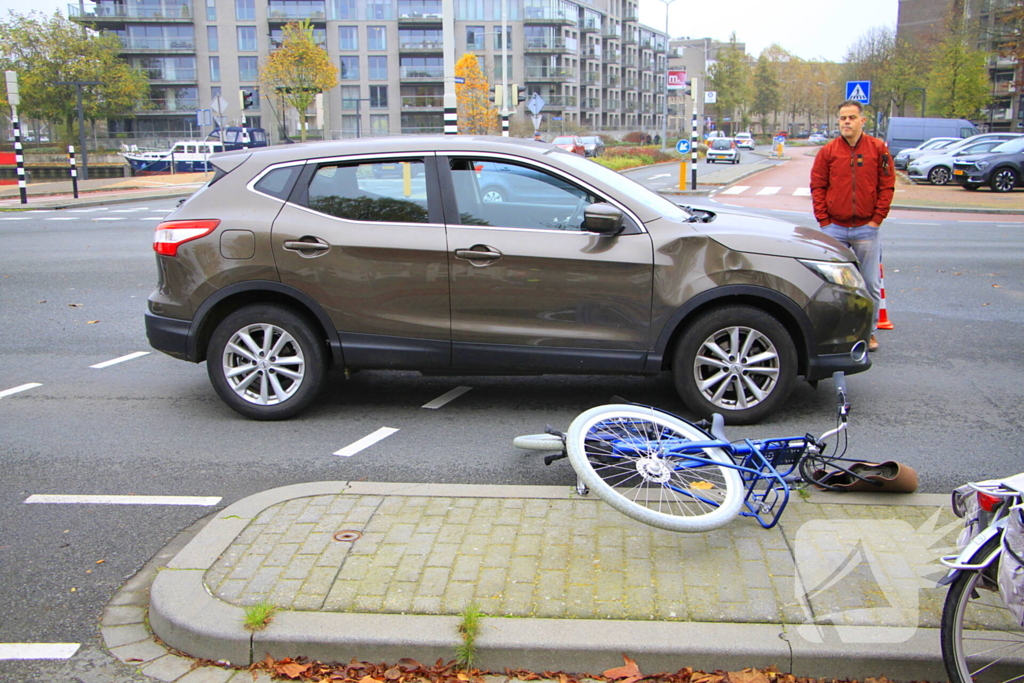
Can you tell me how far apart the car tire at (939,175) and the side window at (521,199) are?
29.9m

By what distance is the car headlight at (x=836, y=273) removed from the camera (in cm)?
571

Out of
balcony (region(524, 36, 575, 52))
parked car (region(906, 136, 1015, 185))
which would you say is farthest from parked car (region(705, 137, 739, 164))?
balcony (region(524, 36, 575, 52))

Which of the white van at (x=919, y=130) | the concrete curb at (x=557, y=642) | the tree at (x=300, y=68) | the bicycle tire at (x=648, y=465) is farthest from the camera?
the tree at (x=300, y=68)

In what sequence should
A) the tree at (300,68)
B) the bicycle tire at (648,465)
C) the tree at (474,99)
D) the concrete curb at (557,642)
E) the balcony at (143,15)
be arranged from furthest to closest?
the balcony at (143,15)
the tree at (300,68)
the tree at (474,99)
the bicycle tire at (648,465)
the concrete curb at (557,642)

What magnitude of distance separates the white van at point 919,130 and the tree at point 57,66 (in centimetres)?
4874

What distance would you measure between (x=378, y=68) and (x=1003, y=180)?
6205 cm

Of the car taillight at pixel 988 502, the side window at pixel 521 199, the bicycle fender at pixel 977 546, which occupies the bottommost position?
the bicycle fender at pixel 977 546

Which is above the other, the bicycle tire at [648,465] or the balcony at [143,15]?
the balcony at [143,15]

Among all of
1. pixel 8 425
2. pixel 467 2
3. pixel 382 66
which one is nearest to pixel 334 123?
pixel 382 66

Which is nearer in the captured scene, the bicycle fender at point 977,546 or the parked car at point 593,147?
the bicycle fender at point 977,546

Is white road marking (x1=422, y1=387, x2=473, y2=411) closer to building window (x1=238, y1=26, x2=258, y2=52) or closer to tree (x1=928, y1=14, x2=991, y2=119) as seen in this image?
tree (x1=928, y1=14, x2=991, y2=119)

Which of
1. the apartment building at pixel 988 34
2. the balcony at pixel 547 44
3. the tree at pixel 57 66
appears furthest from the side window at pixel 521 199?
the balcony at pixel 547 44

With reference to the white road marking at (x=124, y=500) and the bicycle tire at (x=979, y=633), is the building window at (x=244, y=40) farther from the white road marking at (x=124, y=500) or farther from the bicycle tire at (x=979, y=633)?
the bicycle tire at (x=979, y=633)

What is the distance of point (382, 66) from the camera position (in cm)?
8062
